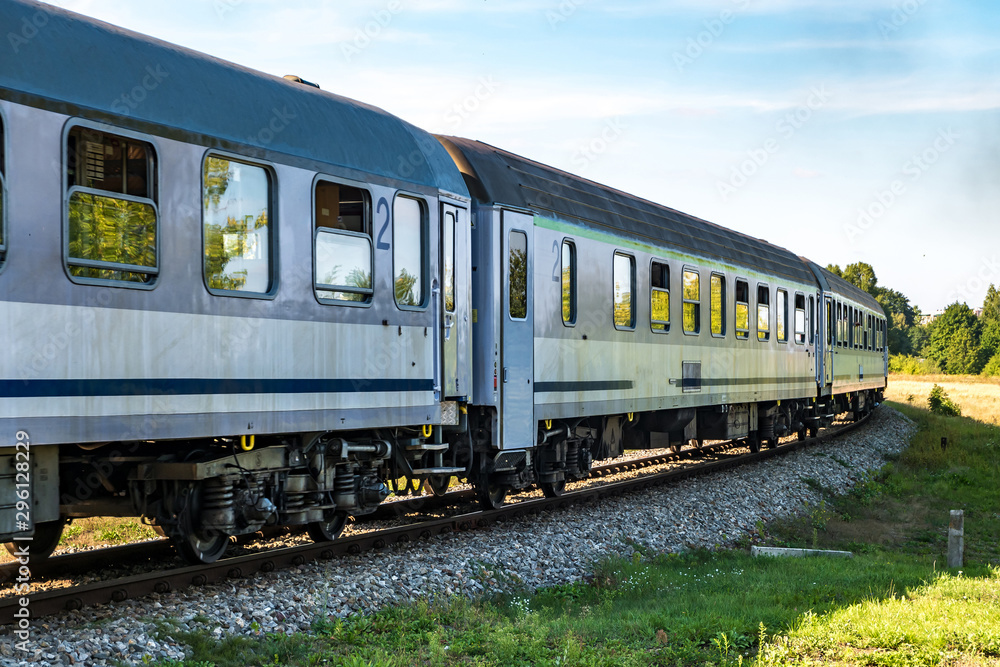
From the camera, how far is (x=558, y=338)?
10953 millimetres

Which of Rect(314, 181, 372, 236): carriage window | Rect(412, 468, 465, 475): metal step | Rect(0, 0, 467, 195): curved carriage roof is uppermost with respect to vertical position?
Rect(0, 0, 467, 195): curved carriage roof

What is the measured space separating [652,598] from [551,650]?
96.1 inches

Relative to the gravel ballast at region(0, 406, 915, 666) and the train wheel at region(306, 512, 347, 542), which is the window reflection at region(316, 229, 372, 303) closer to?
the train wheel at region(306, 512, 347, 542)

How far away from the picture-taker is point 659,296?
44.4 feet

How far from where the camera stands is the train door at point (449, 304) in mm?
9016

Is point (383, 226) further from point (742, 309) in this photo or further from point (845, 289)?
point (845, 289)

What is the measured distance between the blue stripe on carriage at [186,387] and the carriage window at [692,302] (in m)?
7.14

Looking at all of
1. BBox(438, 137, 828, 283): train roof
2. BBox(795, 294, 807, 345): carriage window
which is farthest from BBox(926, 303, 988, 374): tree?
BBox(438, 137, 828, 283): train roof

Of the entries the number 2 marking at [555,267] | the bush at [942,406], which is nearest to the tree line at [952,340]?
the bush at [942,406]

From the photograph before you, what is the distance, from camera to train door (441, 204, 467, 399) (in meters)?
9.02

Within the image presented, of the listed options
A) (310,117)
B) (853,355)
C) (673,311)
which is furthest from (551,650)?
(853,355)

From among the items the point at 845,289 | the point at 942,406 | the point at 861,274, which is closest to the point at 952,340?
the point at 861,274

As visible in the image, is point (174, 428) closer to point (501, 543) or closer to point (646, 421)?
point (501, 543)

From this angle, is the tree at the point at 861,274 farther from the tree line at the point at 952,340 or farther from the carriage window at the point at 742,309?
the carriage window at the point at 742,309
